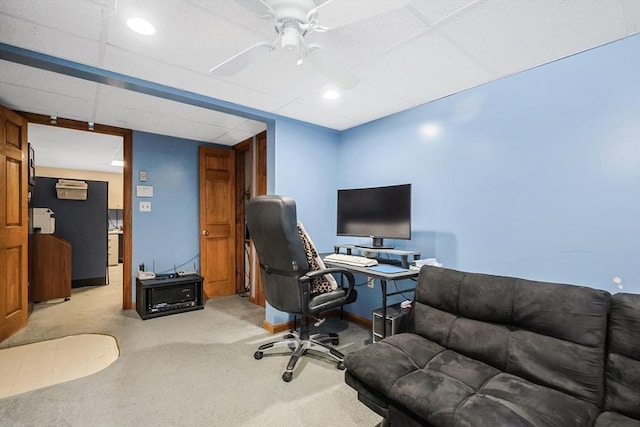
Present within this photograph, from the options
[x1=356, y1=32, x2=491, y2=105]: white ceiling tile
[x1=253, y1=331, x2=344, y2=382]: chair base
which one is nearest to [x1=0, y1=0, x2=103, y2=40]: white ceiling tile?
[x1=356, y1=32, x2=491, y2=105]: white ceiling tile

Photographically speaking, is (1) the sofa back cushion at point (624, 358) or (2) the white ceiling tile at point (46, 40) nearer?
(1) the sofa back cushion at point (624, 358)

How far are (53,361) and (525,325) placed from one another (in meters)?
3.51

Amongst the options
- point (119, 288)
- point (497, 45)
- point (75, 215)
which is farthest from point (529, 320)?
point (75, 215)

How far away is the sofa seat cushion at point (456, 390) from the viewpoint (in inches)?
47.7

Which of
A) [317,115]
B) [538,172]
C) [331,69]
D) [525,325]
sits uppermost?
[317,115]

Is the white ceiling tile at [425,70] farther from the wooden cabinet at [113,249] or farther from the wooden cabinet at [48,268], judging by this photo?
the wooden cabinet at [113,249]

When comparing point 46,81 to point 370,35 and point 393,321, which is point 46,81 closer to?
point 370,35

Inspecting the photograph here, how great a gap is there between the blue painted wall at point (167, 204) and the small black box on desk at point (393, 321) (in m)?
2.91

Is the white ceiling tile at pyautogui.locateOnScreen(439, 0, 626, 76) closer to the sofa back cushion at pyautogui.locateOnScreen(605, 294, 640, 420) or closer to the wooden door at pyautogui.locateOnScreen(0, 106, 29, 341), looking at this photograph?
the sofa back cushion at pyautogui.locateOnScreen(605, 294, 640, 420)

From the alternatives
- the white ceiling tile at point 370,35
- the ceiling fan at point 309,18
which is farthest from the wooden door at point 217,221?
the white ceiling tile at point 370,35

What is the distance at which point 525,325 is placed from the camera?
166cm

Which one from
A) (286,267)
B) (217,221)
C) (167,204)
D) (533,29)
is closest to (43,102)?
(167,204)

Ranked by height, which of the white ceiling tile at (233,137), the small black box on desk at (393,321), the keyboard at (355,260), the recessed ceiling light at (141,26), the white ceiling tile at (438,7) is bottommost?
the small black box on desk at (393,321)

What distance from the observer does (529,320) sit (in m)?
1.64
